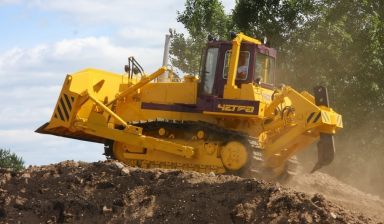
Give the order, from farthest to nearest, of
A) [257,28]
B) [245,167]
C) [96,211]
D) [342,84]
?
[257,28]
[342,84]
[245,167]
[96,211]

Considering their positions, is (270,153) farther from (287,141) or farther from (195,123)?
(195,123)

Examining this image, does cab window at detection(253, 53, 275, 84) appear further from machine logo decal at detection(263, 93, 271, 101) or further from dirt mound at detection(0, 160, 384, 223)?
dirt mound at detection(0, 160, 384, 223)

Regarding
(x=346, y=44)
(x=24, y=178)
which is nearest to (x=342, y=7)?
(x=346, y=44)

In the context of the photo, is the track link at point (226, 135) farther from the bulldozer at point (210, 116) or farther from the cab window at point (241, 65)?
the cab window at point (241, 65)

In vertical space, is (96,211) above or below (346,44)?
below

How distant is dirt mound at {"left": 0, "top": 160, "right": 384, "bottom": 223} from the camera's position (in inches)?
335

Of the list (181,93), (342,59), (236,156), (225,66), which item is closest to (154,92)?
(181,93)

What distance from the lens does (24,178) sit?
11.6 meters

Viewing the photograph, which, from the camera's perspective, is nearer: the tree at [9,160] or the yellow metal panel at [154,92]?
the yellow metal panel at [154,92]

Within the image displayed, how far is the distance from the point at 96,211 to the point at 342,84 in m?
14.0

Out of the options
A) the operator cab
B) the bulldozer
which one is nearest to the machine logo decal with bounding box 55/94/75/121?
the bulldozer

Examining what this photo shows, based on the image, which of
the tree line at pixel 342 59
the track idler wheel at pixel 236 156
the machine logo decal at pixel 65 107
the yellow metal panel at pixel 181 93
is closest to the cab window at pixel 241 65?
the yellow metal panel at pixel 181 93

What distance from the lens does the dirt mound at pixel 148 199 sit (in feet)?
27.9

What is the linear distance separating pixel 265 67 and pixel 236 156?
253cm
